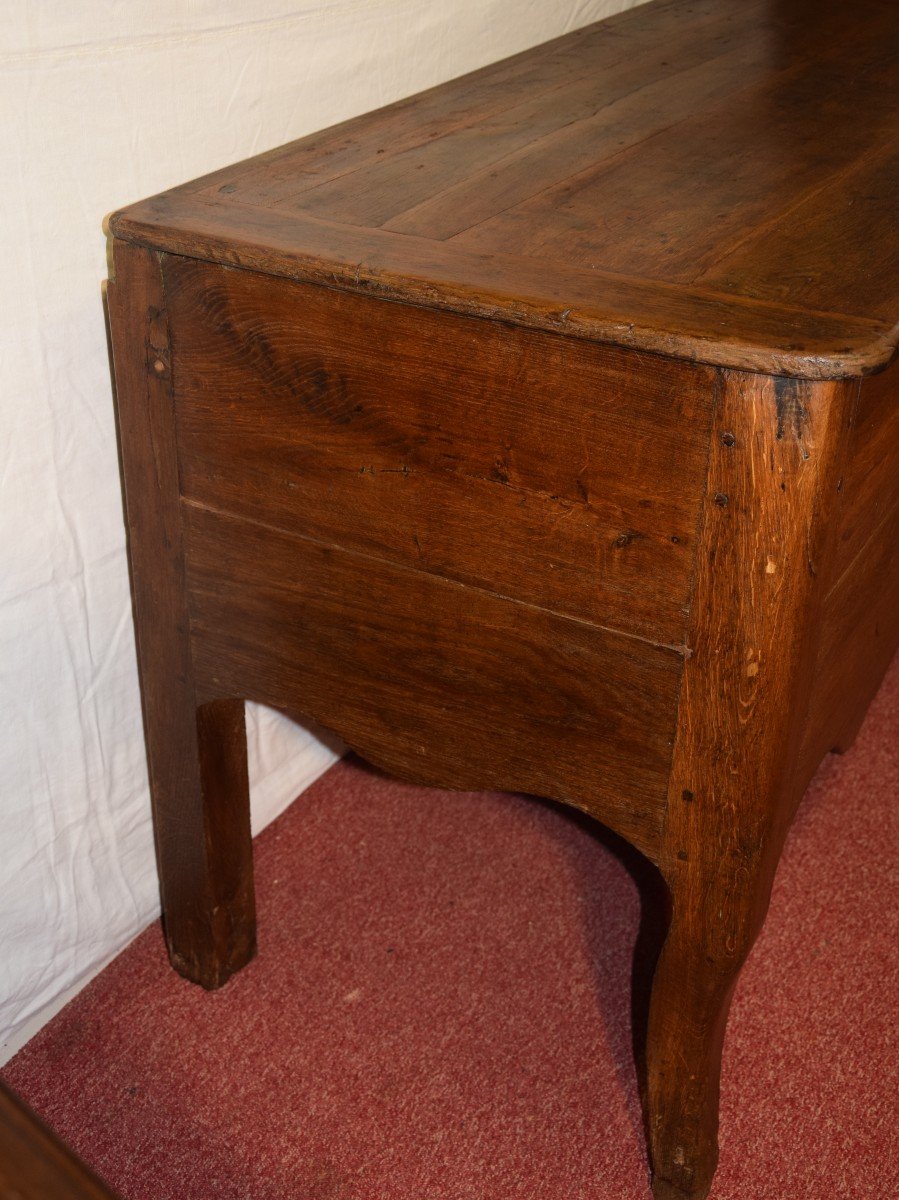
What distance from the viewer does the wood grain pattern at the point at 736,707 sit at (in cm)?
71

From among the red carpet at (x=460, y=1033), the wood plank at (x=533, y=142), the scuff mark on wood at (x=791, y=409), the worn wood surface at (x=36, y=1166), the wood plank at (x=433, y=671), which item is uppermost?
the wood plank at (x=533, y=142)

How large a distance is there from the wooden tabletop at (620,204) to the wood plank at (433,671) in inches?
8.1

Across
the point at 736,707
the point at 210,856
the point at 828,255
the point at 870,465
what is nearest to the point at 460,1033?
the point at 210,856

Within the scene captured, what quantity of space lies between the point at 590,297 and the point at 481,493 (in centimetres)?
14

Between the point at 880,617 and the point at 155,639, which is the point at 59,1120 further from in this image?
the point at 880,617

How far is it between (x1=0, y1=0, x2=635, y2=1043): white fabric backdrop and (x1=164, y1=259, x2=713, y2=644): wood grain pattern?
120mm

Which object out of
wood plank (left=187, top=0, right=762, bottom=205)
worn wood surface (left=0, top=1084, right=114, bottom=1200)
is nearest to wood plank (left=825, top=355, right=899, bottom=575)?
wood plank (left=187, top=0, right=762, bottom=205)

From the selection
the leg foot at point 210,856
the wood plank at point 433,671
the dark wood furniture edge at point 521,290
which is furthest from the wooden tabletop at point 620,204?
the leg foot at point 210,856

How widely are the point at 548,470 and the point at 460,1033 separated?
0.61 m

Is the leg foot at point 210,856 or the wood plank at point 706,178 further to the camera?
the leg foot at point 210,856

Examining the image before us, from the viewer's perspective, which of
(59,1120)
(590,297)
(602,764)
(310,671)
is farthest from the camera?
(59,1120)

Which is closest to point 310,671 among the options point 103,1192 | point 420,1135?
point 420,1135

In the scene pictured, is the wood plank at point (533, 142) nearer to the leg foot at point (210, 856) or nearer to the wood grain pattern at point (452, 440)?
the wood grain pattern at point (452, 440)

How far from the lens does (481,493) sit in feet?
2.69
